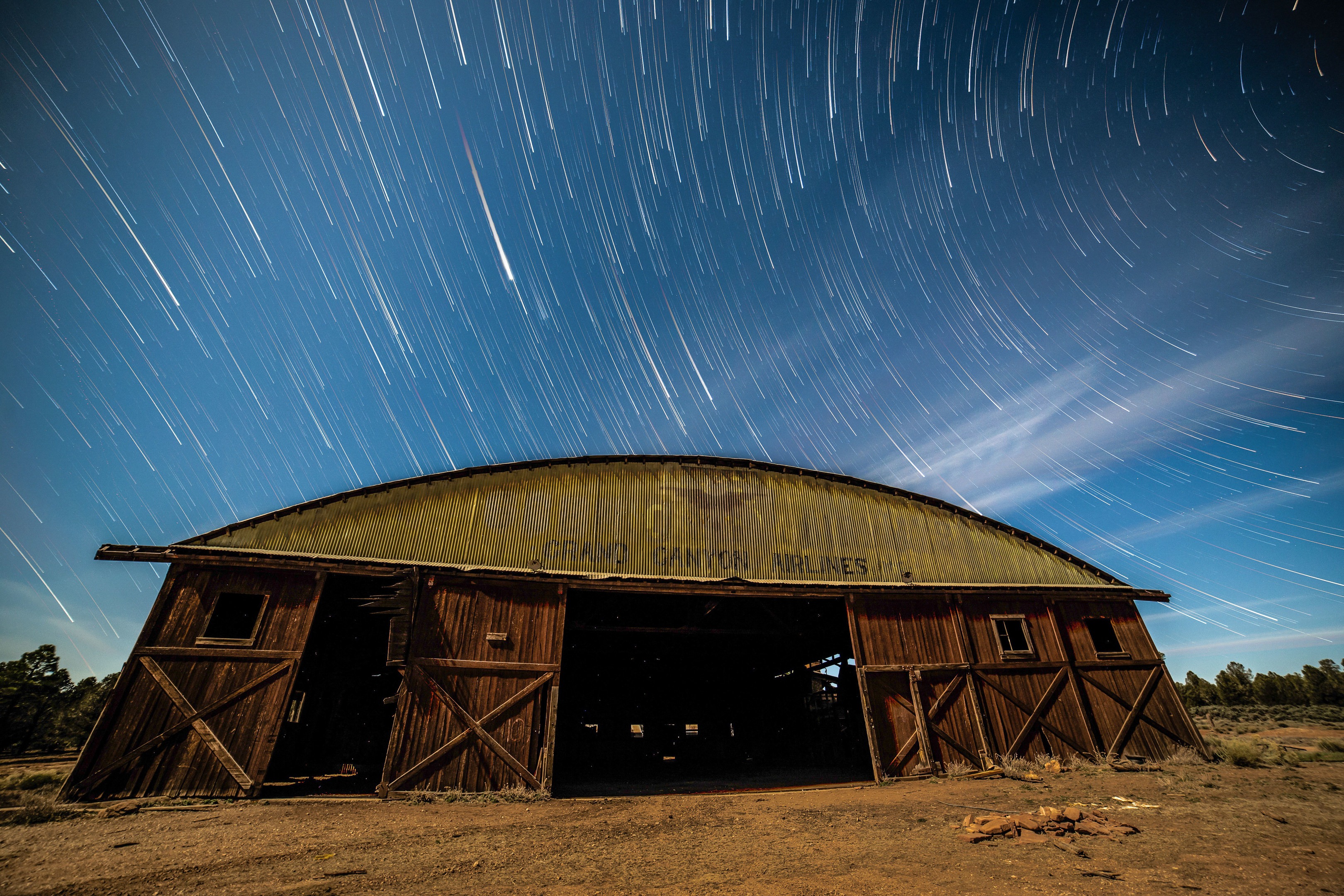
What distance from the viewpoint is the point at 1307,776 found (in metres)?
13.4

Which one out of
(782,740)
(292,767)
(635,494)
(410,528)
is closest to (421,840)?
(410,528)

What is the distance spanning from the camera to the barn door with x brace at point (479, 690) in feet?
39.4

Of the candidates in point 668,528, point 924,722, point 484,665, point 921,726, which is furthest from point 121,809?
point 924,722

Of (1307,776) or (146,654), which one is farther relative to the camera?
(1307,776)

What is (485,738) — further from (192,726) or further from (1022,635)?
(1022,635)

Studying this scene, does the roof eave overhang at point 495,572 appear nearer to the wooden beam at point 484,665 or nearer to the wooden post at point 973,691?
the wooden post at point 973,691

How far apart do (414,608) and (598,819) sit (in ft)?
21.9

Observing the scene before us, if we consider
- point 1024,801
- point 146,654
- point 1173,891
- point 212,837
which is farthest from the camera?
point 146,654

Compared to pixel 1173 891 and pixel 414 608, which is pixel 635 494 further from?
pixel 1173 891

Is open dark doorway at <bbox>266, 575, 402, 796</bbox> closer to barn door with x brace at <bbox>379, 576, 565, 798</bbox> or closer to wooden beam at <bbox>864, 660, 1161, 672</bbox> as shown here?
barn door with x brace at <bbox>379, 576, 565, 798</bbox>

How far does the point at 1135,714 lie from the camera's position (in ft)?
52.7

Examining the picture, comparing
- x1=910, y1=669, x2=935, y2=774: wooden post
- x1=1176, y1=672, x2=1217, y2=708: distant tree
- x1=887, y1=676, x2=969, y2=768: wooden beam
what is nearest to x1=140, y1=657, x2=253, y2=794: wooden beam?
x1=887, y1=676, x2=969, y2=768: wooden beam

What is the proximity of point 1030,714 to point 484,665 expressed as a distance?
629 inches

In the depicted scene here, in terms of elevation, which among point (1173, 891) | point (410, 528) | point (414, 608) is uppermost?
point (410, 528)
